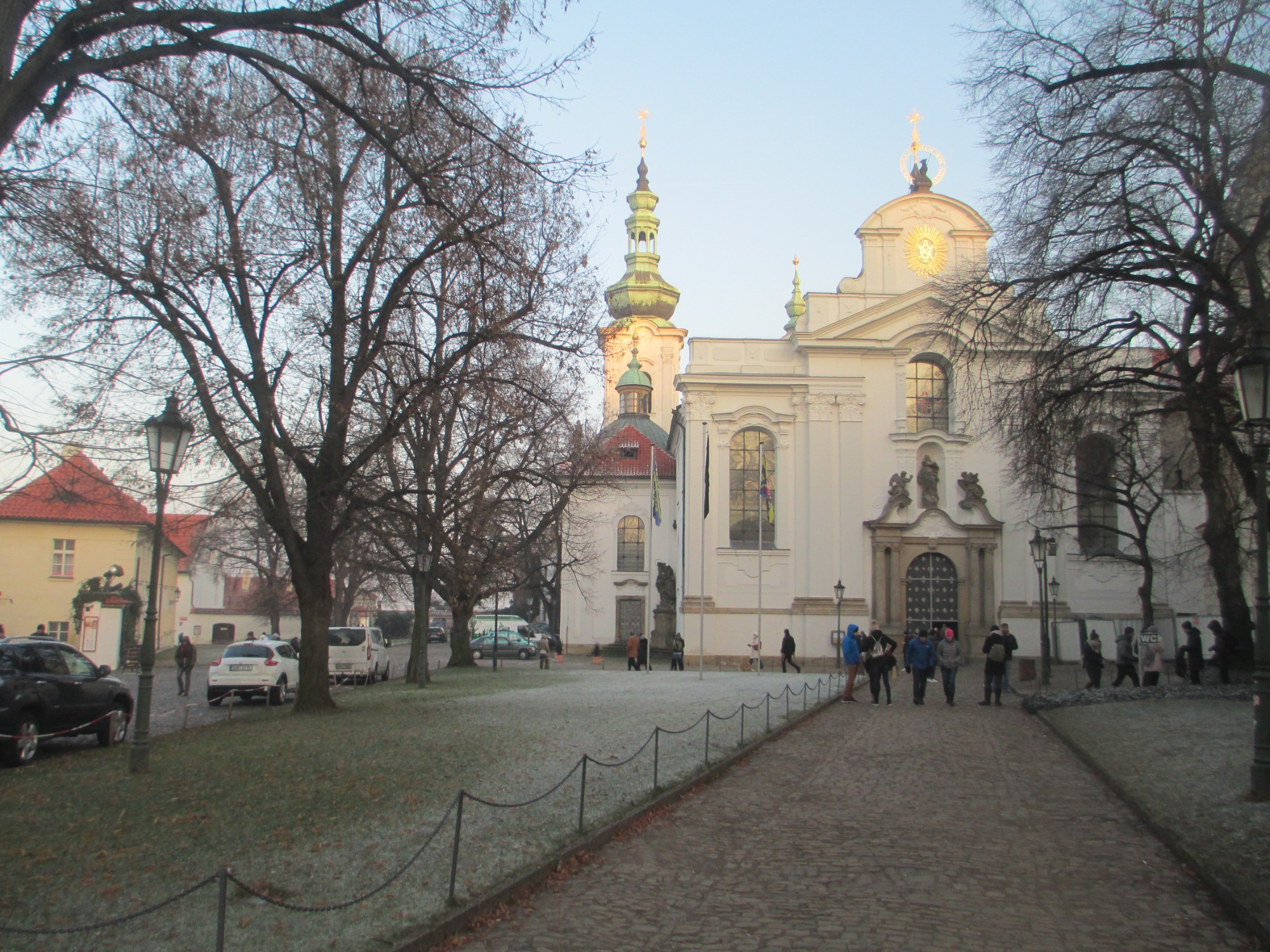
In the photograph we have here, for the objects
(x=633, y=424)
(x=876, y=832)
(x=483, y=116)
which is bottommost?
(x=876, y=832)

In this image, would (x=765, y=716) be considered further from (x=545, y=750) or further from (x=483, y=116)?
(x=483, y=116)

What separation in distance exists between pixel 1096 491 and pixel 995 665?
2404cm

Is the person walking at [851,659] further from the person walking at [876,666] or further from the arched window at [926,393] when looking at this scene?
the arched window at [926,393]

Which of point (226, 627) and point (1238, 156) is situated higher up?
point (1238, 156)

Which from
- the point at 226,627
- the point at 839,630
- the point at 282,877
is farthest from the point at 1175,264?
the point at 226,627

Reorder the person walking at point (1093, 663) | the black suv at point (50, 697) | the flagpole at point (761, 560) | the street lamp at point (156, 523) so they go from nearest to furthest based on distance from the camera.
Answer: the street lamp at point (156, 523) → the black suv at point (50, 697) → the person walking at point (1093, 663) → the flagpole at point (761, 560)

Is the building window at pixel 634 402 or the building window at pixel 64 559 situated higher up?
the building window at pixel 634 402

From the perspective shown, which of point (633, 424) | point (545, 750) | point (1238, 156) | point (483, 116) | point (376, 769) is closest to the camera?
point (483, 116)

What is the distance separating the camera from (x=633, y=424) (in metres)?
68.6

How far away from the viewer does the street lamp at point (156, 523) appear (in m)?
12.2

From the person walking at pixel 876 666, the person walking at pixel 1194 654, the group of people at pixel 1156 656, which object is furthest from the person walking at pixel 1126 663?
the person walking at pixel 876 666

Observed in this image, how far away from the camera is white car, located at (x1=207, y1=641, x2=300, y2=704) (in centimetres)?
2377

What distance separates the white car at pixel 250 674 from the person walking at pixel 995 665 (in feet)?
47.2

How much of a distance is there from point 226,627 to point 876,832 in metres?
74.2
